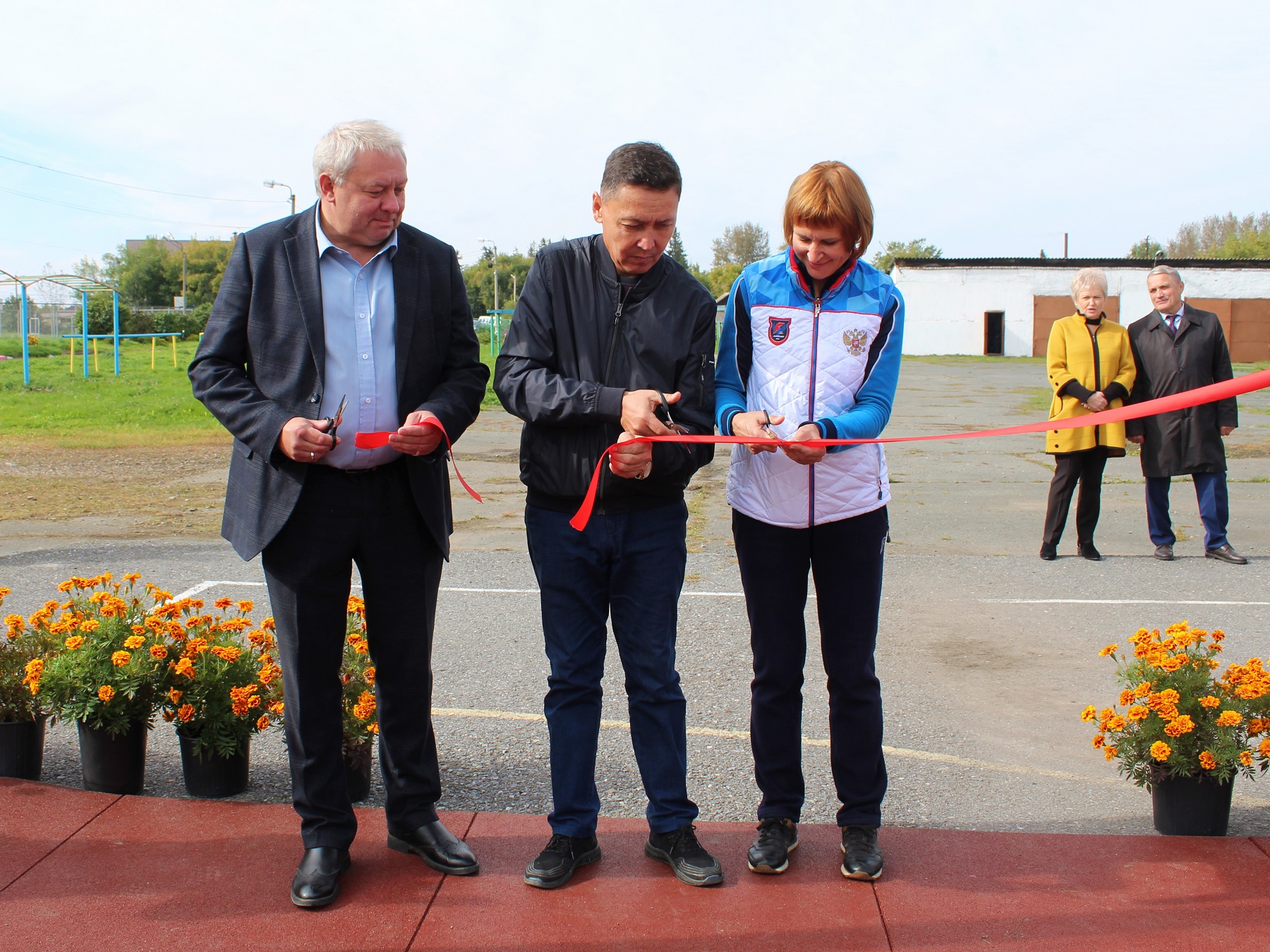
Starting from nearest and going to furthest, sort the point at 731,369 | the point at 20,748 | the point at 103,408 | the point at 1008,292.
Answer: the point at 731,369 < the point at 20,748 < the point at 103,408 < the point at 1008,292

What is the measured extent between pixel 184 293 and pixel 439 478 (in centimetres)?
9909

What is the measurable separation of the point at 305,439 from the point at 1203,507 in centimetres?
743

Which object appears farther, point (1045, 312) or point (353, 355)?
point (1045, 312)

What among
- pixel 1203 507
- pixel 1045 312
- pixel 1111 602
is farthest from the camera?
pixel 1045 312

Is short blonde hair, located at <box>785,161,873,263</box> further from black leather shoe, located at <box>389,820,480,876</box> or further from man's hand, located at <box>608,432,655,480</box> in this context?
black leather shoe, located at <box>389,820,480,876</box>

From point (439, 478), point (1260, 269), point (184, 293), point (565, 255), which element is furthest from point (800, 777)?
point (184, 293)

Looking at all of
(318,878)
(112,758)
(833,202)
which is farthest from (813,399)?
(112,758)

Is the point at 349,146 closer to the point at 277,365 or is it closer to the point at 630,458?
the point at 277,365

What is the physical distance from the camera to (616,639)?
3.08m

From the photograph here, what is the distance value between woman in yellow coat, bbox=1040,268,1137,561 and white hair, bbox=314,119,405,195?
20.1 ft

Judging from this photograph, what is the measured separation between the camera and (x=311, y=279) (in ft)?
9.74

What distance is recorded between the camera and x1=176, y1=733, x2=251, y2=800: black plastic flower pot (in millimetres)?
3662

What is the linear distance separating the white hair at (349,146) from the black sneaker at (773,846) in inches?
84.8

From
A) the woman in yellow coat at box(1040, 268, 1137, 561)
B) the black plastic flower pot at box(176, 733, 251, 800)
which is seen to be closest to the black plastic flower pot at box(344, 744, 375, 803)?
the black plastic flower pot at box(176, 733, 251, 800)
